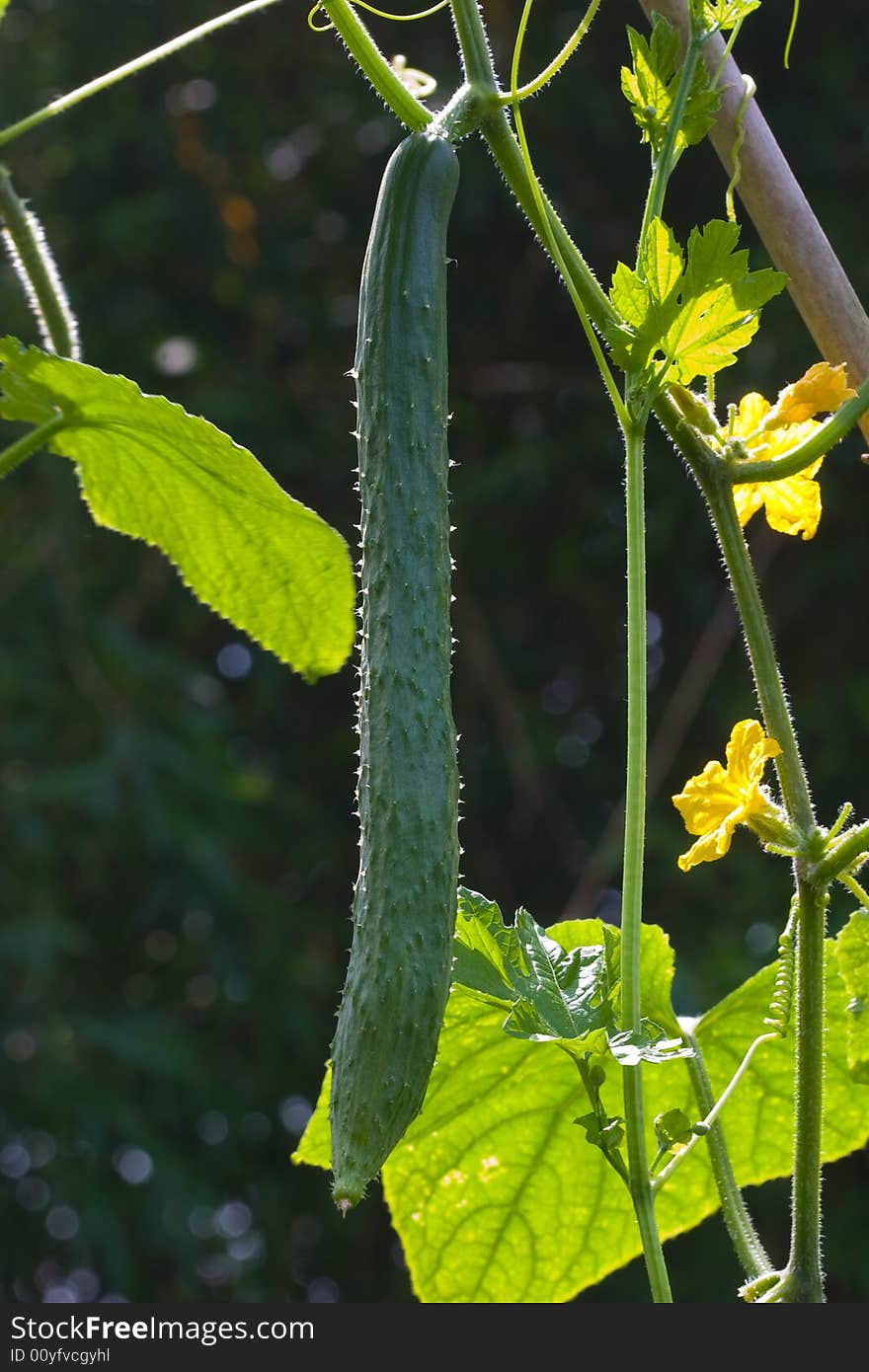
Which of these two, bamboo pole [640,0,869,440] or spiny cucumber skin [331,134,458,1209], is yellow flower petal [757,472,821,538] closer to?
bamboo pole [640,0,869,440]

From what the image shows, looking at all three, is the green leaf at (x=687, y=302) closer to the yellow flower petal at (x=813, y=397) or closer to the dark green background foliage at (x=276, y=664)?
the yellow flower petal at (x=813, y=397)

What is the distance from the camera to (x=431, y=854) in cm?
45

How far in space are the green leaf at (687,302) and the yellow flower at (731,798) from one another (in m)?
0.11

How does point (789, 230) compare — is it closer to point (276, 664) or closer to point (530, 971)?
point (530, 971)

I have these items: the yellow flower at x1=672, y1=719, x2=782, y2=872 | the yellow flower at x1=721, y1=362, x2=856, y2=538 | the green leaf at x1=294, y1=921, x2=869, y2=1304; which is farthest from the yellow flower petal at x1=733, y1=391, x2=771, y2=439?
the green leaf at x1=294, y1=921, x2=869, y2=1304

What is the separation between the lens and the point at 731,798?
51cm

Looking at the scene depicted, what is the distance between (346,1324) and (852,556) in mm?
2737

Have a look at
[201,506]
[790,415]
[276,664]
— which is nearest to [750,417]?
[790,415]

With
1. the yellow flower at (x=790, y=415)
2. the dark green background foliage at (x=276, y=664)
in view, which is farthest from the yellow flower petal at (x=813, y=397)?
the dark green background foliage at (x=276, y=664)

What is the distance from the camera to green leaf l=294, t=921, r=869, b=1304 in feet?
2.17

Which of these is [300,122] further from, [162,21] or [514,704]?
[514,704]

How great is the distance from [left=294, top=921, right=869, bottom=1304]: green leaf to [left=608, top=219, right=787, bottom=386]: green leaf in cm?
25

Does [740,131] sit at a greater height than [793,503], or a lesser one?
greater

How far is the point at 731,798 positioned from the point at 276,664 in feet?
9.21
